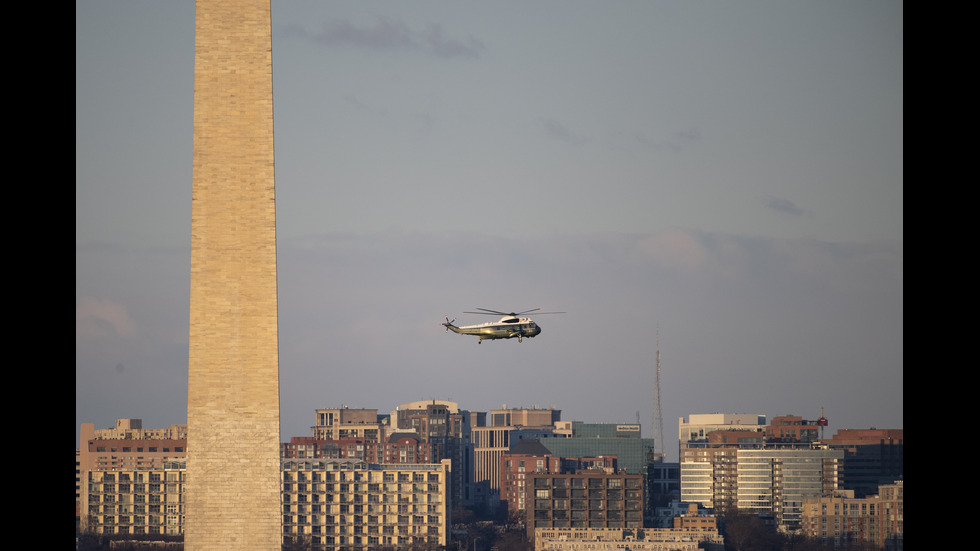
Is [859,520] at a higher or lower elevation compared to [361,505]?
lower

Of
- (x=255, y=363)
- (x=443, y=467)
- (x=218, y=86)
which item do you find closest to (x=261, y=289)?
(x=255, y=363)

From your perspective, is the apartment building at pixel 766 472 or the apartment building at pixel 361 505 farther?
the apartment building at pixel 766 472

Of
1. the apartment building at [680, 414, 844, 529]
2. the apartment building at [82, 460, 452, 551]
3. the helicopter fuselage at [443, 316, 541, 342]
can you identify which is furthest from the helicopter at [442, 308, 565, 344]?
the apartment building at [680, 414, 844, 529]

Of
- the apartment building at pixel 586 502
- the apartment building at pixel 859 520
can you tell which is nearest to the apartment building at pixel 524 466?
the apartment building at pixel 586 502

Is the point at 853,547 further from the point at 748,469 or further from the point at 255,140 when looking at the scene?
the point at 255,140

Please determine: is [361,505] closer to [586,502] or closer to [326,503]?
[326,503]

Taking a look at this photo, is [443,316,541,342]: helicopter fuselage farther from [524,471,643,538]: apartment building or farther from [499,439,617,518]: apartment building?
[499,439,617,518]: apartment building

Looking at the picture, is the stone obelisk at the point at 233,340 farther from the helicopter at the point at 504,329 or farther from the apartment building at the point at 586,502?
the apartment building at the point at 586,502

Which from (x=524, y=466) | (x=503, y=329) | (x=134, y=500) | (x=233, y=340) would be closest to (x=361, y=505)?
(x=134, y=500)
